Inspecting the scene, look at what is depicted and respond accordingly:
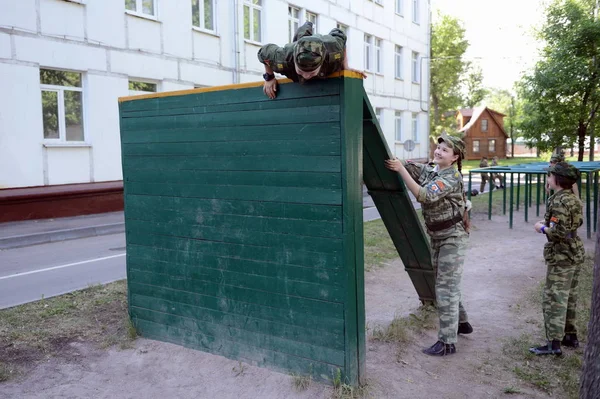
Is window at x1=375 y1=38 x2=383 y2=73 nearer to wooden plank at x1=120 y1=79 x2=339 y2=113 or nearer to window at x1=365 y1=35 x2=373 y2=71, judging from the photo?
window at x1=365 y1=35 x2=373 y2=71

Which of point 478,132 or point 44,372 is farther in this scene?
point 478,132

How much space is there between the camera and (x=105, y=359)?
4.14 m

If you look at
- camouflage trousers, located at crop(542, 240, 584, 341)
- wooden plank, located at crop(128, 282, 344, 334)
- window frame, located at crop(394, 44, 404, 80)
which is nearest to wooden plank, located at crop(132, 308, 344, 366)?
wooden plank, located at crop(128, 282, 344, 334)

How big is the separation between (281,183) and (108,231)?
853 cm

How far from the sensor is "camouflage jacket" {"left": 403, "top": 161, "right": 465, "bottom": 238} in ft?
13.2

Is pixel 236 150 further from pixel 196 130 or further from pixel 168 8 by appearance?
pixel 168 8

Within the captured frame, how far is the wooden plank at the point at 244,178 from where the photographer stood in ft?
11.2

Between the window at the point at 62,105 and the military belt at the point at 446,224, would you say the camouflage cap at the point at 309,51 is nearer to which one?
the military belt at the point at 446,224

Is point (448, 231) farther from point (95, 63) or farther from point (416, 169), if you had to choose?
point (95, 63)

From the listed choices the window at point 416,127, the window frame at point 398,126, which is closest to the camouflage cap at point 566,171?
the window frame at point 398,126

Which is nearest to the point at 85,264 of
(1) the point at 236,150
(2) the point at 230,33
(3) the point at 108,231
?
(3) the point at 108,231

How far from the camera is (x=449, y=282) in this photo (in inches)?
163

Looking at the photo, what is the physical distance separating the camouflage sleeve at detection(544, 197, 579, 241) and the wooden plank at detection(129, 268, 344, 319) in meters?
1.81

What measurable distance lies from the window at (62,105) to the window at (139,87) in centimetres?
140
